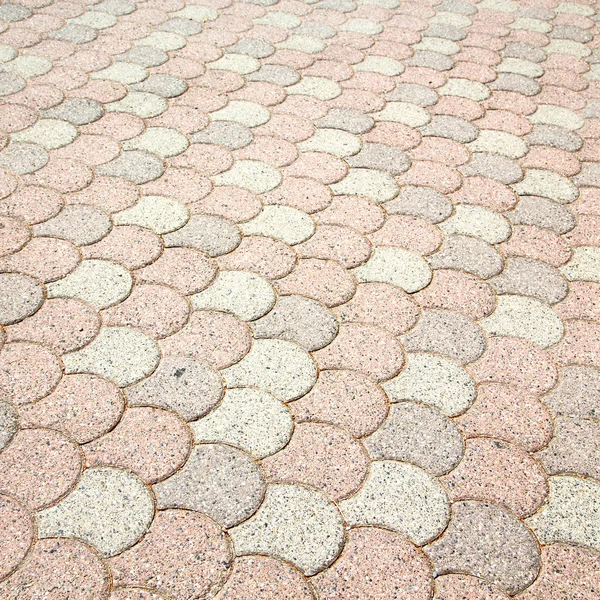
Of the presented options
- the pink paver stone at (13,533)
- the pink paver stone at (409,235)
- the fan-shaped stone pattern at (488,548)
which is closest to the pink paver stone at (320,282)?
the pink paver stone at (409,235)

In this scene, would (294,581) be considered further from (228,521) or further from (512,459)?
(512,459)

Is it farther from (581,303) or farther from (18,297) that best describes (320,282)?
(18,297)

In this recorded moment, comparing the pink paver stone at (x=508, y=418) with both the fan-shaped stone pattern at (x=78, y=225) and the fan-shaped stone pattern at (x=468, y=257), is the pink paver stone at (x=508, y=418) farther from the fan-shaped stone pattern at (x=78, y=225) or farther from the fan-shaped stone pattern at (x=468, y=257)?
the fan-shaped stone pattern at (x=78, y=225)

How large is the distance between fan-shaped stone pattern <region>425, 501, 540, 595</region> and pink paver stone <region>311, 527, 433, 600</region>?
2.5 inches

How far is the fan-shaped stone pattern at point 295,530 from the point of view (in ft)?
7.00

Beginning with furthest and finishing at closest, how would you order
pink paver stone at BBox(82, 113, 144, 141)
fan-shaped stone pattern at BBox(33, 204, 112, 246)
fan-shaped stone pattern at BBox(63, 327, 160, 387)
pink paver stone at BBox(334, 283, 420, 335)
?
pink paver stone at BBox(82, 113, 144, 141) → fan-shaped stone pattern at BBox(33, 204, 112, 246) → pink paver stone at BBox(334, 283, 420, 335) → fan-shaped stone pattern at BBox(63, 327, 160, 387)

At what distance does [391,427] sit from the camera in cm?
253

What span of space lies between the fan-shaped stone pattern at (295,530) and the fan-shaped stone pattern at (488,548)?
28 centimetres

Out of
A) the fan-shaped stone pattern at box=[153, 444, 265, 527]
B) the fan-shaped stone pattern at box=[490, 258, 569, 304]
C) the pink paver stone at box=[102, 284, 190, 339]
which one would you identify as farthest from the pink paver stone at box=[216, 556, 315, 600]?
the fan-shaped stone pattern at box=[490, 258, 569, 304]

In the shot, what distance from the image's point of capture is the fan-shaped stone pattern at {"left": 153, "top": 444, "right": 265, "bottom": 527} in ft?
7.33

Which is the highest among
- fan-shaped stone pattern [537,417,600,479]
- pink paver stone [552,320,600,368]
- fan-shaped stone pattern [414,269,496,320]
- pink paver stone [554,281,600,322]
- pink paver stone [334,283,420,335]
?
pink paver stone [334,283,420,335]

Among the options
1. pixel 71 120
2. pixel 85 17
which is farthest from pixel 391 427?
pixel 85 17

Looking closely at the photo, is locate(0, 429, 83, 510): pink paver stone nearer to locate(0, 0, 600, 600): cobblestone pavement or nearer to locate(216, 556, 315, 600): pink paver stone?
locate(0, 0, 600, 600): cobblestone pavement

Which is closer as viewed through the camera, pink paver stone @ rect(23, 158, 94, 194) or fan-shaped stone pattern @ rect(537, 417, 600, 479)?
fan-shaped stone pattern @ rect(537, 417, 600, 479)
